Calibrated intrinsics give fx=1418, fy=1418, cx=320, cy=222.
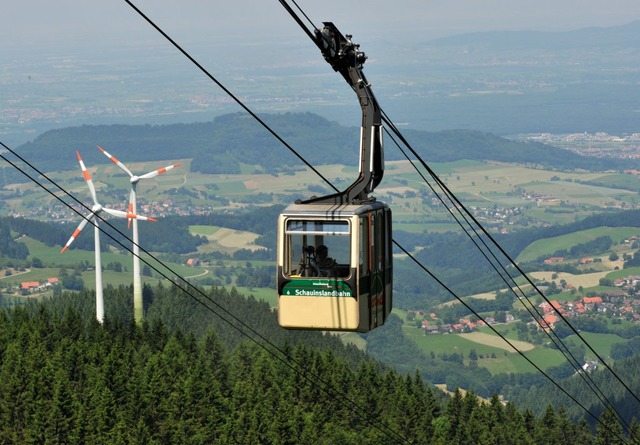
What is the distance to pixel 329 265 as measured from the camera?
33875 millimetres

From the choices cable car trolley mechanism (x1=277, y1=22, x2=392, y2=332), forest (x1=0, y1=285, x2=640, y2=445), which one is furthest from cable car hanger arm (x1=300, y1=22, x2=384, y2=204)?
forest (x1=0, y1=285, x2=640, y2=445)

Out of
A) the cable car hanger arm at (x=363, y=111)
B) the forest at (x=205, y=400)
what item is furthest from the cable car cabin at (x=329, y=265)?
the forest at (x=205, y=400)

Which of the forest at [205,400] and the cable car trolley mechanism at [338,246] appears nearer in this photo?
the cable car trolley mechanism at [338,246]

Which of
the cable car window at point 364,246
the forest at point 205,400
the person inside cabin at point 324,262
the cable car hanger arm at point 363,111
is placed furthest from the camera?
the forest at point 205,400

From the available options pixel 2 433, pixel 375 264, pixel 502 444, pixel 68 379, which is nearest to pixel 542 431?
pixel 502 444

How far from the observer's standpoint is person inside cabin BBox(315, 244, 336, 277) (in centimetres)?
3366

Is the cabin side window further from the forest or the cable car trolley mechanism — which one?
the forest

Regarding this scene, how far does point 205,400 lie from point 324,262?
106568 mm

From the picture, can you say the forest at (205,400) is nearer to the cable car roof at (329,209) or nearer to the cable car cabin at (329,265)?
the cable car cabin at (329,265)

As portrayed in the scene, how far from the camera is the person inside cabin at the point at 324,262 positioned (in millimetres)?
33656

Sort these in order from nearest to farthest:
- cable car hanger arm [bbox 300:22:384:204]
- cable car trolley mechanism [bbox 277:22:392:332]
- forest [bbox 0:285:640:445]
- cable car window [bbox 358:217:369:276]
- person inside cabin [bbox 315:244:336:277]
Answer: cable car window [bbox 358:217:369:276] < cable car trolley mechanism [bbox 277:22:392:332] < cable car hanger arm [bbox 300:22:384:204] < person inside cabin [bbox 315:244:336:277] < forest [bbox 0:285:640:445]

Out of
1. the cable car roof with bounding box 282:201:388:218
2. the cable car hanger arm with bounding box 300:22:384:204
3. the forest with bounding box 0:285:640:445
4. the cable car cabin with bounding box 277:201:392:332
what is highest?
the cable car hanger arm with bounding box 300:22:384:204

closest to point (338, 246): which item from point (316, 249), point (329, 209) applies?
point (316, 249)

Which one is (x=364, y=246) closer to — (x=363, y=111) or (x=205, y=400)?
(x=363, y=111)
